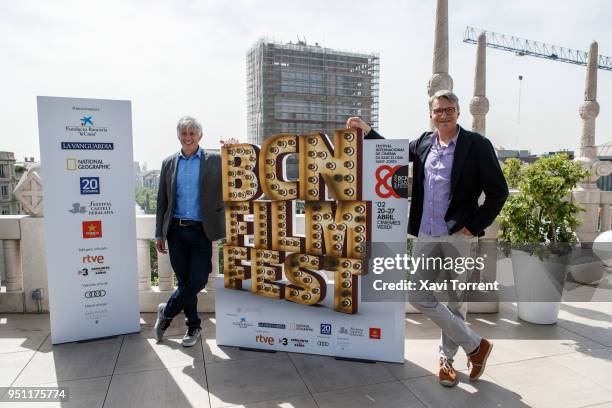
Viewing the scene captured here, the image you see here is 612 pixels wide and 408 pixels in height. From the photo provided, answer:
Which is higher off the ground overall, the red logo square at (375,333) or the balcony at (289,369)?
the red logo square at (375,333)

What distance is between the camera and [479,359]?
2.92 meters

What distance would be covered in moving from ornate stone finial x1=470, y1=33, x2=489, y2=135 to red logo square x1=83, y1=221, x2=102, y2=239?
9.17m

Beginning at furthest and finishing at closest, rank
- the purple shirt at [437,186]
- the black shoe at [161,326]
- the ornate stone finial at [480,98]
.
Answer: the ornate stone finial at [480,98]
the black shoe at [161,326]
the purple shirt at [437,186]

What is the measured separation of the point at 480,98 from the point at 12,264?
1014 cm

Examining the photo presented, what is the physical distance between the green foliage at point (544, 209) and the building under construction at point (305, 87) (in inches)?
2750

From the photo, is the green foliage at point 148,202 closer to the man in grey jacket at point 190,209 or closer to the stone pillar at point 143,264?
the stone pillar at point 143,264

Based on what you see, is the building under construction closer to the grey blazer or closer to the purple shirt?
the grey blazer

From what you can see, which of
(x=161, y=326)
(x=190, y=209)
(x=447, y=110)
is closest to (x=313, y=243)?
(x=190, y=209)

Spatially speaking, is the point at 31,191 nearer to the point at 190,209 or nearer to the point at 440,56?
the point at 190,209

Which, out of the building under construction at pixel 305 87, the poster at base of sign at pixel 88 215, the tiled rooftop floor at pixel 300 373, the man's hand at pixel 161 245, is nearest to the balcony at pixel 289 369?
the tiled rooftop floor at pixel 300 373

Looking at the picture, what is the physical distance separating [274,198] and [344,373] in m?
1.48

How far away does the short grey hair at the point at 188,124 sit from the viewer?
344 centimetres

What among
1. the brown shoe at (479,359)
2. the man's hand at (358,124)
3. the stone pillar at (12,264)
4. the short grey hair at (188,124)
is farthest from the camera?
the stone pillar at (12,264)

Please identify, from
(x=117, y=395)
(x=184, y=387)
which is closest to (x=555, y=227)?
(x=184, y=387)
